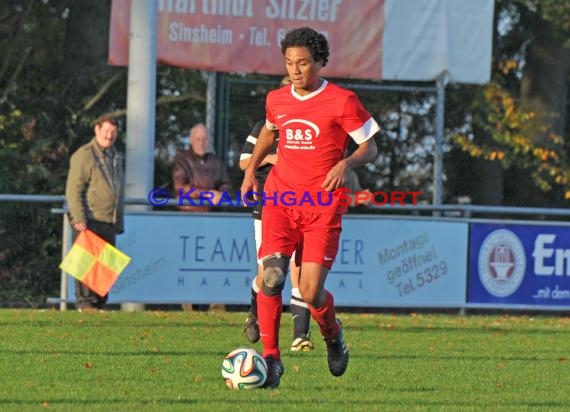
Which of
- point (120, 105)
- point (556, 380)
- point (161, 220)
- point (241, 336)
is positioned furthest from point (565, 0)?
point (556, 380)

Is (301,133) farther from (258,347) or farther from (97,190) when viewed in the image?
(97,190)

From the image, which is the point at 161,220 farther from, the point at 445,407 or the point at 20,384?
the point at 445,407

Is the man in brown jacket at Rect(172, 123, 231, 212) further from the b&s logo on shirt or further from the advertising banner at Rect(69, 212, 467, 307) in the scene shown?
the b&s logo on shirt

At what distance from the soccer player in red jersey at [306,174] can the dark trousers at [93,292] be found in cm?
676

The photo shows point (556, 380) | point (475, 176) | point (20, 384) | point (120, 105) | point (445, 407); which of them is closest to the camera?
point (445, 407)

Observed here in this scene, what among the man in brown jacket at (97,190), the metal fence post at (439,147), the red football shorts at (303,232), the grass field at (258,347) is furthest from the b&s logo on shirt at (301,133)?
the metal fence post at (439,147)

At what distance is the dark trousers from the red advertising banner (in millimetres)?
2792

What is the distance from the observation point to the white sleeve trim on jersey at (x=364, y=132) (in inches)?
340

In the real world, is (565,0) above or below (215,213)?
above

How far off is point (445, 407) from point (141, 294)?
8500mm

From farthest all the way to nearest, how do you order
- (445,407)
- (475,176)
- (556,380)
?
(475,176)
(556,380)
(445,407)

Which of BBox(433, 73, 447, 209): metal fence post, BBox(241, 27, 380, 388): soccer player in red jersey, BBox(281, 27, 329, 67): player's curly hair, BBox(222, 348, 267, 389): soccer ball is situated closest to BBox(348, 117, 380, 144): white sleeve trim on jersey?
BBox(241, 27, 380, 388): soccer player in red jersey

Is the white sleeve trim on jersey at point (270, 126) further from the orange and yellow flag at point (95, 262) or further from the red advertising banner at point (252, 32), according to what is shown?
the red advertising banner at point (252, 32)

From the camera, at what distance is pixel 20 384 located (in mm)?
8477
